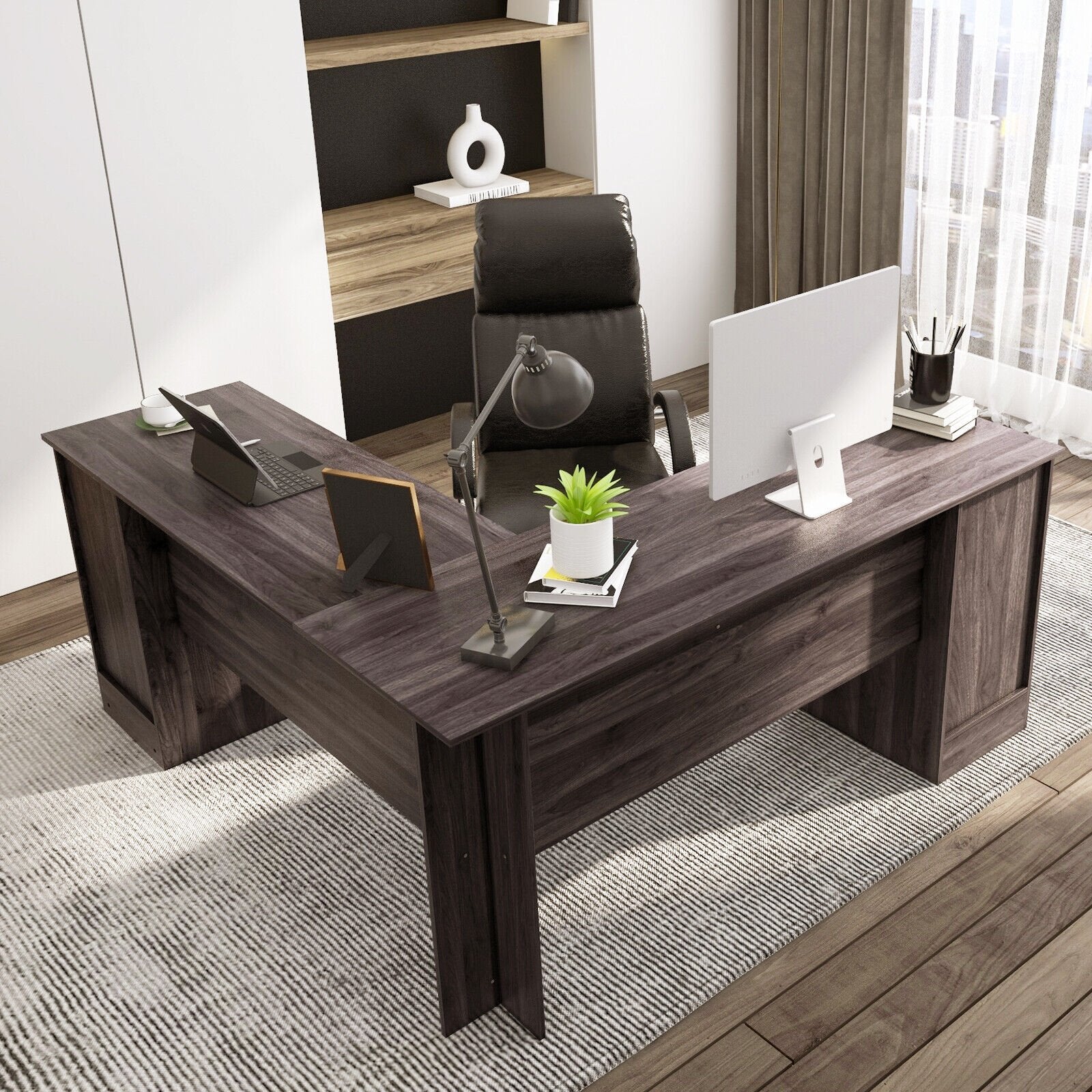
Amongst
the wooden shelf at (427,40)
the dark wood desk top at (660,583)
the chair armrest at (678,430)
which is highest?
the wooden shelf at (427,40)

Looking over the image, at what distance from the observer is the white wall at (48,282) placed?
3.63 m

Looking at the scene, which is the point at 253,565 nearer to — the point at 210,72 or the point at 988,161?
the point at 210,72

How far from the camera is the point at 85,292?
3.92 m

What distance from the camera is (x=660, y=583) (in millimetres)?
2453

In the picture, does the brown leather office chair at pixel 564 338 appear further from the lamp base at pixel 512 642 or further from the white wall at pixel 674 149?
the white wall at pixel 674 149

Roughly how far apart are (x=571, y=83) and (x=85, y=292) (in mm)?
2024

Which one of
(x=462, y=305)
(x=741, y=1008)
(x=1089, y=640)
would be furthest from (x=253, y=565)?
(x=462, y=305)

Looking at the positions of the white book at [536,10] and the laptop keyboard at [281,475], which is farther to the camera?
the white book at [536,10]

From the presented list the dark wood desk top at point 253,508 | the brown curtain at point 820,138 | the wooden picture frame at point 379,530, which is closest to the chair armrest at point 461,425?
the dark wood desk top at point 253,508

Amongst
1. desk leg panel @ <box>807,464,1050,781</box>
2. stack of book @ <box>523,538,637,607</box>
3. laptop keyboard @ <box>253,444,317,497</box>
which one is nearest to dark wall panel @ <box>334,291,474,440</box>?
laptop keyboard @ <box>253,444,317,497</box>

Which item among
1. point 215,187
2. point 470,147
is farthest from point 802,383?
point 470,147

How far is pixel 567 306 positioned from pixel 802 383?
1172 millimetres

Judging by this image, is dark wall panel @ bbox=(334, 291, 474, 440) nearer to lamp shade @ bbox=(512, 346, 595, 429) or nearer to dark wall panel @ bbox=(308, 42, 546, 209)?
dark wall panel @ bbox=(308, 42, 546, 209)

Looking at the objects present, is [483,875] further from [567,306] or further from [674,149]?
[674,149]
